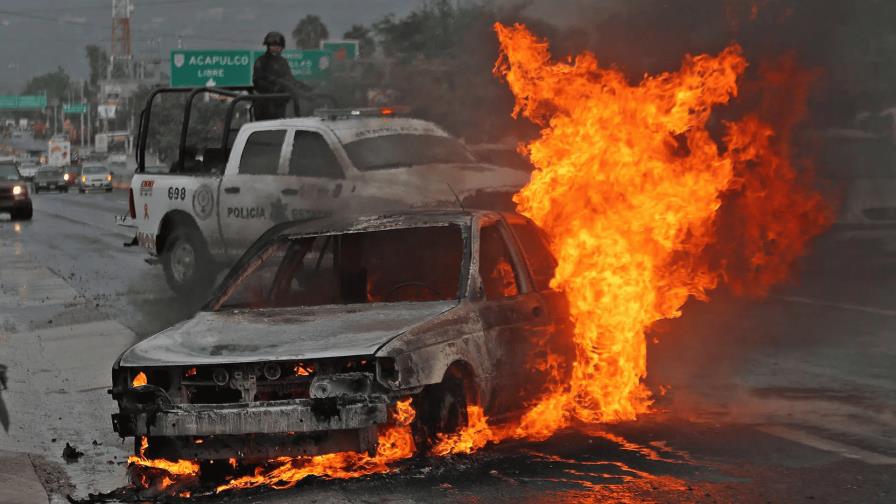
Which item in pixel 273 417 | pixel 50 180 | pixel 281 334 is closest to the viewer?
pixel 273 417

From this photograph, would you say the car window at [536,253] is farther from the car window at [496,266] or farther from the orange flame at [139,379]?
the orange flame at [139,379]

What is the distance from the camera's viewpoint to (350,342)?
7.10 m

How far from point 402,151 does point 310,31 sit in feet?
306

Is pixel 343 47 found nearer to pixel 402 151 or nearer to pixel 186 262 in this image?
pixel 186 262

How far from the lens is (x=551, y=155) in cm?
988

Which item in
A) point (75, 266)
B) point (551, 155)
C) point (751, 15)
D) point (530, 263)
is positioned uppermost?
point (751, 15)

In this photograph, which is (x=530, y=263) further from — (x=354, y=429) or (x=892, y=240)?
(x=892, y=240)

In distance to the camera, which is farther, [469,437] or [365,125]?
[365,125]

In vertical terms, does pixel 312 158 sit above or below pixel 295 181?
above

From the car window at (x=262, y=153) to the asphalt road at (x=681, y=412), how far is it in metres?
1.61

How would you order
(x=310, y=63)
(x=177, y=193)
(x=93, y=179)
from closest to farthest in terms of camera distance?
(x=177, y=193) < (x=310, y=63) < (x=93, y=179)

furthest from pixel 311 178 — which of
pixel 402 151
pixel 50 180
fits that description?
pixel 50 180

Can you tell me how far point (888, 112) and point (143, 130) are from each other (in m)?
9.53

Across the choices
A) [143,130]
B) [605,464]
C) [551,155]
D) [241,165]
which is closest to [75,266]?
[143,130]
